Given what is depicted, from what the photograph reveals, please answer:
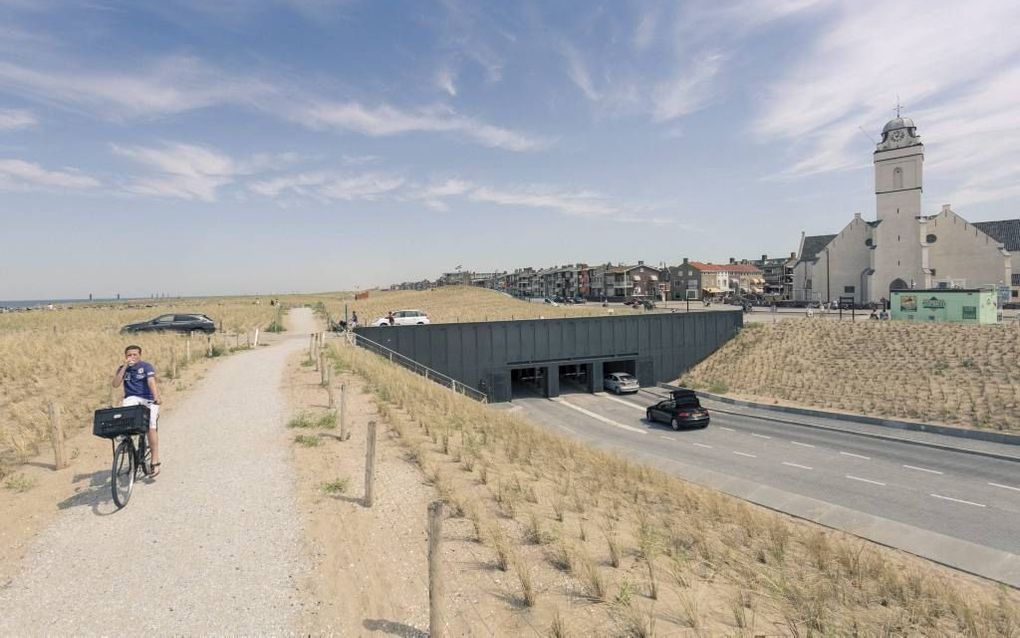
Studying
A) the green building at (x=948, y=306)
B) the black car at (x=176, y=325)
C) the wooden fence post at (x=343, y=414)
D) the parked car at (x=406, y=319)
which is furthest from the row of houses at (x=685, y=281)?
the wooden fence post at (x=343, y=414)

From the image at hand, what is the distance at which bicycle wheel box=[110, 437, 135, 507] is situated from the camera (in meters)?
8.57

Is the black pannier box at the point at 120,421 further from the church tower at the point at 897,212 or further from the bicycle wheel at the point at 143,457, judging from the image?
the church tower at the point at 897,212

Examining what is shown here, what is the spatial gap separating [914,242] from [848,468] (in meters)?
63.9

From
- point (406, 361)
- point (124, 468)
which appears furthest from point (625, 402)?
point (124, 468)

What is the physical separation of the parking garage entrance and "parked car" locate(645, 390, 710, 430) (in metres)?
12.9

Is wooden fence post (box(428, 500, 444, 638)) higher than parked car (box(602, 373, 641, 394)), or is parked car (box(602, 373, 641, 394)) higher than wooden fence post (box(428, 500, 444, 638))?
wooden fence post (box(428, 500, 444, 638))

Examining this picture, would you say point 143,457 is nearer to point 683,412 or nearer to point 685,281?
point 683,412

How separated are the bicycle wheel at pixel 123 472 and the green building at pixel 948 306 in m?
52.6

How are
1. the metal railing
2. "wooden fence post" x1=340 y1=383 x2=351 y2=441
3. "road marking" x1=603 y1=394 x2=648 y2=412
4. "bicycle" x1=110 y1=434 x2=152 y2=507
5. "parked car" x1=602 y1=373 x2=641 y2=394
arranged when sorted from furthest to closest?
1. "parked car" x1=602 y1=373 x2=641 y2=394
2. "road marking" x1=603 y1=394 x2=648 y2=412
3. the metal railing
4. "wooden fence post" x1=340 y1=383 x2=351 y2=441
5. "bicycle" x1=110 y1=434 x2=152 y2=507

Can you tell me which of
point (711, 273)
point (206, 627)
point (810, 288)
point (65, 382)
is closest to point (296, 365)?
point (65, 382)

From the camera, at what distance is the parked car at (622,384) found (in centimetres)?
4159

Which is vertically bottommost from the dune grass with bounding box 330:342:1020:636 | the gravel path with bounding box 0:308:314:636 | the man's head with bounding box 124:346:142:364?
the dune grass with bounding box 330:342:1020:636

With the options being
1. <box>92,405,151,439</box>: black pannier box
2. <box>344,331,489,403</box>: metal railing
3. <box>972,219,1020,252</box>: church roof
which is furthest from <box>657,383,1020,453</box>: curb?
<box>972,219,1020,252</box>: church roof

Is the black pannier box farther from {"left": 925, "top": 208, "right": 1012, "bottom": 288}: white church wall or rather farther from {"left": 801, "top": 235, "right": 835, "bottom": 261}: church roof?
{"left": 801, "top": 235, "right": 835, "bottom": 261}: church roof
